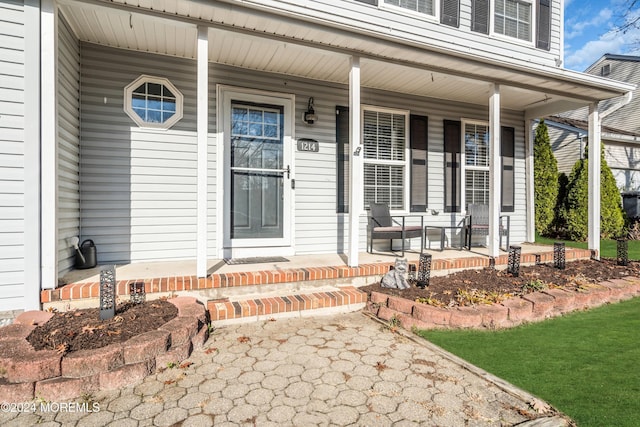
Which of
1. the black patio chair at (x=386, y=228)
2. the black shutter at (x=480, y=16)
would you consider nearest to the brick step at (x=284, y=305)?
the black patio chair at (x=386, y=228)

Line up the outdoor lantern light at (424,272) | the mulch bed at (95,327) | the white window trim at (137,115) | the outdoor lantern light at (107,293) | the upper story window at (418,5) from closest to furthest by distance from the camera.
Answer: the mulch bed at (95,327) < the outdoor lantern light at (107,293) < the outdoor lantern light at (424,272) < the white window trim at (137,115) < the upper story window at (418,5)

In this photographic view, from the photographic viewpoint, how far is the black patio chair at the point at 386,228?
4.63 meters

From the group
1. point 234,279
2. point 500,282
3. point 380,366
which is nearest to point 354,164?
point 234,279

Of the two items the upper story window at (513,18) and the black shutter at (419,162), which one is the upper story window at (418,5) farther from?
the black shutter at (419,162)

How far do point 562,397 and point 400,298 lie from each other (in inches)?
56.9

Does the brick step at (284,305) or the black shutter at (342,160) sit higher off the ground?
the black shutter at (342,160)

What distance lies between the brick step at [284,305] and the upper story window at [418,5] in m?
4.24

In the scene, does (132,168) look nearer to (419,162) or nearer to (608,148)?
(419,162)

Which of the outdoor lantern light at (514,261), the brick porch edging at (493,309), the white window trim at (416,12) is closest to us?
the brick porch edging at (493,309)

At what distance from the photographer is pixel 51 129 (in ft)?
9.32

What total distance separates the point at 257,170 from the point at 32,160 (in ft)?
7.44

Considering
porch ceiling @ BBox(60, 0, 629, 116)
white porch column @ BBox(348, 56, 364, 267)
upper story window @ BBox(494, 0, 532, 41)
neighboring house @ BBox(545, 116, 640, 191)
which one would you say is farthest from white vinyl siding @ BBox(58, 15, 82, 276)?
neighboring house @ BBox(545, 116, 640, 191)

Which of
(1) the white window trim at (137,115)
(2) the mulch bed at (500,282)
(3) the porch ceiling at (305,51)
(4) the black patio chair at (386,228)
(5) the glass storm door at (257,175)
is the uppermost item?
(3) the porch ceiling at (305,51)

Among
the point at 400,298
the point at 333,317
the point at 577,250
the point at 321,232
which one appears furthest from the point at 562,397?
the point at 577,250
